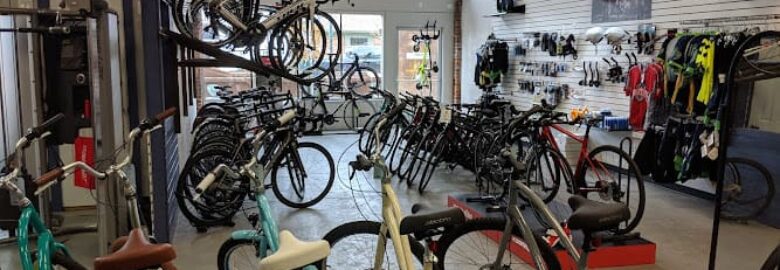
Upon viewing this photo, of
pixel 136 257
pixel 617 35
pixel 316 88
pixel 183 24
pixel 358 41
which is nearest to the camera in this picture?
pixel 136 257

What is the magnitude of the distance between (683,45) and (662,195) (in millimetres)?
1514

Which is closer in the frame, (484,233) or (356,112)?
(484,233)

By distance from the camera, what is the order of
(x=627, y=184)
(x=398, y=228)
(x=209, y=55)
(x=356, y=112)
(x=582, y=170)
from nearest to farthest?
(x=398, y=228)
(x=627, y=184)
(x=209, y=55)
(x=582, y=170)
(x=356, y=112)

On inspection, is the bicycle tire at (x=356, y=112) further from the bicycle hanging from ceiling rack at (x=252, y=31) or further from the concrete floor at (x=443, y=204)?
the bicycle hanging from ceiling rack at (x=252, y=31)

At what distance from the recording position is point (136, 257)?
2002mm

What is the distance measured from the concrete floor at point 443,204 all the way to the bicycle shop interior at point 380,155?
28 millimetres

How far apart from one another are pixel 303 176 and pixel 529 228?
2877mm

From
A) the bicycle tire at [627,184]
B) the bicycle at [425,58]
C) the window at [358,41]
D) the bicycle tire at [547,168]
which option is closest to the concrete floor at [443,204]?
the bicycle tire at [627,184]

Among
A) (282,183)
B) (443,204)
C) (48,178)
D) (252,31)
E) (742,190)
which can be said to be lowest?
(443,204)

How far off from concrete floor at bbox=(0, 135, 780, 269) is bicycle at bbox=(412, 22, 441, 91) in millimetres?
5364

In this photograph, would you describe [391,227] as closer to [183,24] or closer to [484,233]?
[484,233]

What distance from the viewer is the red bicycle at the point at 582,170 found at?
4.45 meters

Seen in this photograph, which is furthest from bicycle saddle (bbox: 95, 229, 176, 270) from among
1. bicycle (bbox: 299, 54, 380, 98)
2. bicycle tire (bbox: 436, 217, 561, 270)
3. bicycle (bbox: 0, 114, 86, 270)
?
bicycle (bbox: 299, 54, 380, 98)

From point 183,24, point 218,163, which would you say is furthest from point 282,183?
point 183,24
